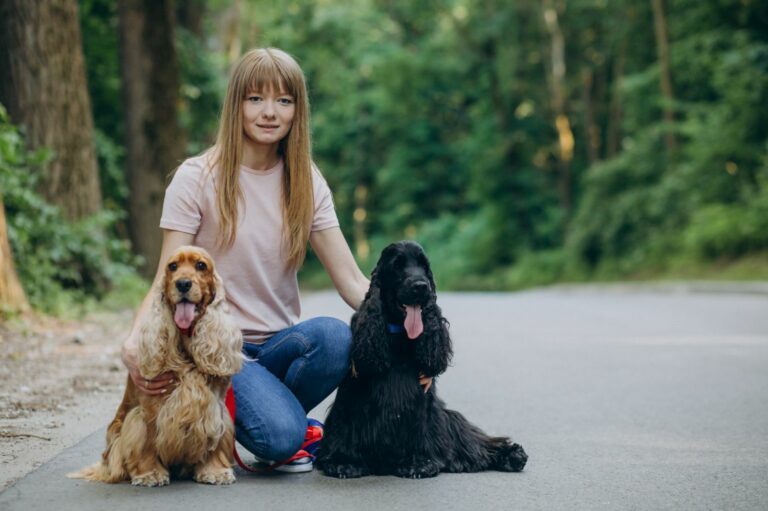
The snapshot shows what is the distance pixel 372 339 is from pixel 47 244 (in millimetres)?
8136

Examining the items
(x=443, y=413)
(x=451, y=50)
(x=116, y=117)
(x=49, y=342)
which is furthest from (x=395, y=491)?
(x=451, y=50)

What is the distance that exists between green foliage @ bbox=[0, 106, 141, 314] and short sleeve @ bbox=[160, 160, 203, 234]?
5.61 metres

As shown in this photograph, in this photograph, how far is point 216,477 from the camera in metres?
4.36

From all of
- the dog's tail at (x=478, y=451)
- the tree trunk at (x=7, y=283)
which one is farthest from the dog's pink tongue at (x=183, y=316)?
the tree trunk at (x=7, y=283)

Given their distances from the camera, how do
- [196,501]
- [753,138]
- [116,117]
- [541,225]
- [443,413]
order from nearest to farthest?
1. [196,501]
2. [443,413]
3. [116,117]
4. [753,138]
5. [541,225]

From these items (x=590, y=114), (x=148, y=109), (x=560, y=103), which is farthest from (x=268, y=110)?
(x=590, y=114)

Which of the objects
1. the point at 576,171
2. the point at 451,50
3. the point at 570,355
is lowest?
the point at 570,355

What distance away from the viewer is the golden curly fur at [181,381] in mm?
4129

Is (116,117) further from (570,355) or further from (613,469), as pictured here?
(613,469)

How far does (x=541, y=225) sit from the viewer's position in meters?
39.3

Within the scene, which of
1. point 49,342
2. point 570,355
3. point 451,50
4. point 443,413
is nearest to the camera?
point 443,413

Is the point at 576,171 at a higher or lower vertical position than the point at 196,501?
higher

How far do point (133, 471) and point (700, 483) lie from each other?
2.54 metres

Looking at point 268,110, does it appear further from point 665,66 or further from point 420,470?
point 665,66
